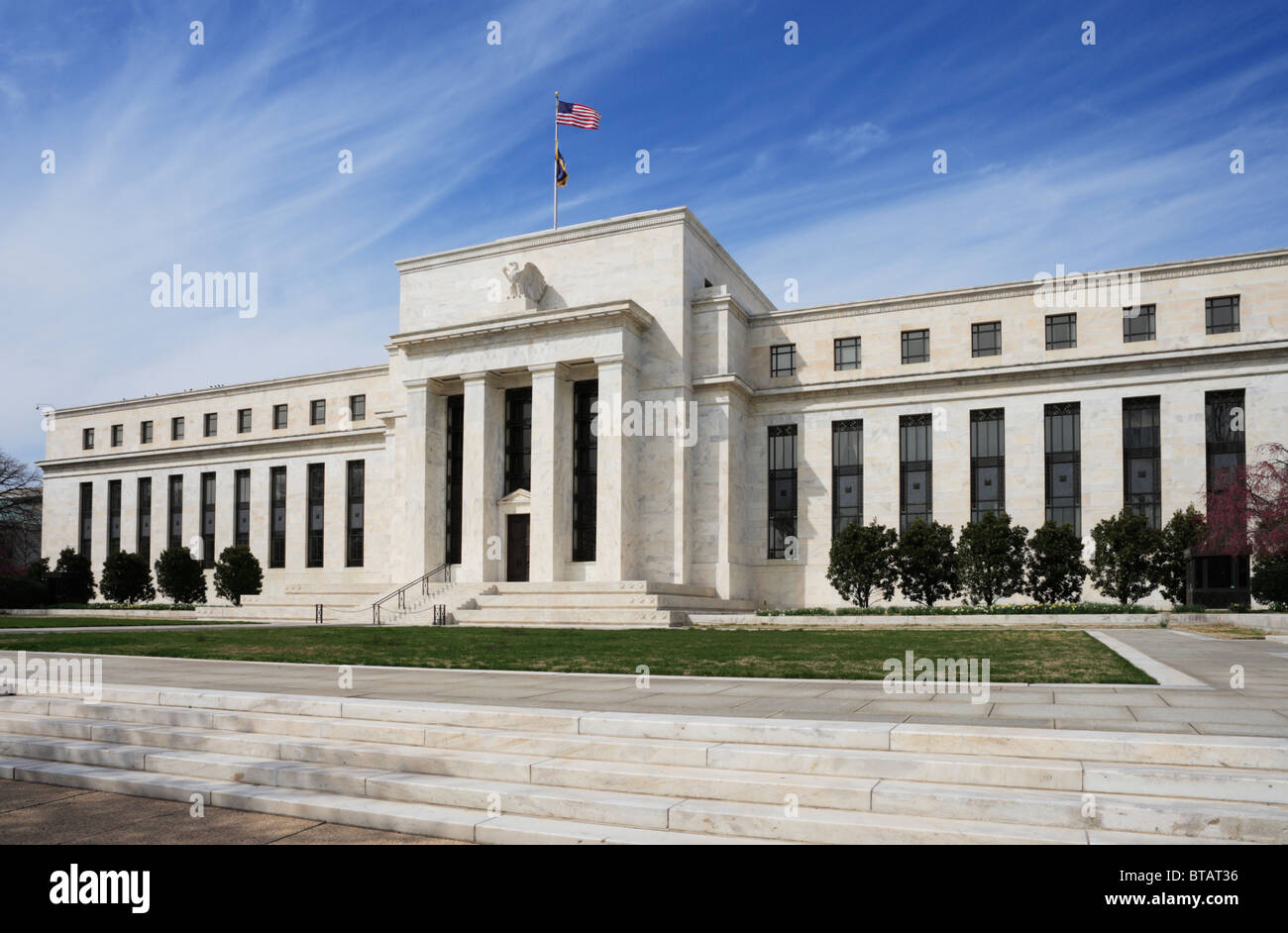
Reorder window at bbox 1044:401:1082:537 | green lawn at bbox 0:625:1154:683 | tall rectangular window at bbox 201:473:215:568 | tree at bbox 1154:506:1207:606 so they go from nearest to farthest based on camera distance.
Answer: green lawn at bbox 0:625:1154:683 → tree at bbox 1154:506:1207:606 → window at bbox 1044:401:1082:537 → tall rectangular window at bbox 201:473:215:568

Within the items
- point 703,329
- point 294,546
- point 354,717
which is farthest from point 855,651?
point 294,546

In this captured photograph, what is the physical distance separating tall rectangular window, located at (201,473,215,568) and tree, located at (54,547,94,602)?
22.3 ft

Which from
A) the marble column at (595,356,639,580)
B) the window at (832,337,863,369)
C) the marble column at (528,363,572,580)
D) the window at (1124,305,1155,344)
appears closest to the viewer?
the window at (1124,305,1155,344)

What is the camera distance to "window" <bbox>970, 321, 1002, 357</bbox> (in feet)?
148

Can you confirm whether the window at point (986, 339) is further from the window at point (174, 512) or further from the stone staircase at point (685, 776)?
the window at point (174, 512)

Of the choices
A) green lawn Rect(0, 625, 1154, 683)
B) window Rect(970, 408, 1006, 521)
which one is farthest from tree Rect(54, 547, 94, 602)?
window Rect(970, 408, 1006, 521)

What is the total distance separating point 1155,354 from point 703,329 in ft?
65.6

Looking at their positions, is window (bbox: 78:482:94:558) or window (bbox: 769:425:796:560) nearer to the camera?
window (bbox: 769:425:796:560)

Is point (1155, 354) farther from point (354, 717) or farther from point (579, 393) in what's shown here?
point (354, 717)

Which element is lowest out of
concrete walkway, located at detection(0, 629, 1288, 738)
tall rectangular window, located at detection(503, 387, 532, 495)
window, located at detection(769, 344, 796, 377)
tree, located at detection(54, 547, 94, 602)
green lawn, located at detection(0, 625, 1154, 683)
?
tree, located at detection(54, 547, 94, 602)

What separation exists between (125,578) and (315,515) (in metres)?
11.5

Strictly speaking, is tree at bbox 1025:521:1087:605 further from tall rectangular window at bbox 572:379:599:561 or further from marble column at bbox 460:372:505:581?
marble column at bbox 460:372:505:581
